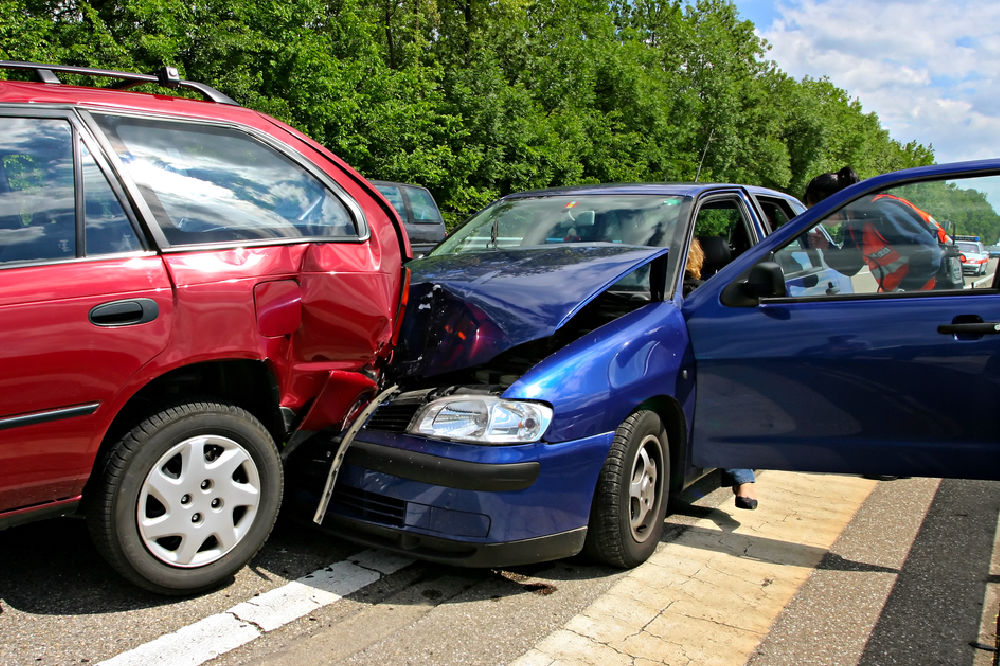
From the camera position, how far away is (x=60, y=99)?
3.08 m

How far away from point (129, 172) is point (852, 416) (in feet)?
9.82

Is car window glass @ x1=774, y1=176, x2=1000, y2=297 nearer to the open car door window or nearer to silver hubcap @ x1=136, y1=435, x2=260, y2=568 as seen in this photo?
the open car door window

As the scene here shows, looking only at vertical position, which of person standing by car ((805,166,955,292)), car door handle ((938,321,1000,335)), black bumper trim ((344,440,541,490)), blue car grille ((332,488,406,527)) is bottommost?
blue car grille ((332,488,406,527))

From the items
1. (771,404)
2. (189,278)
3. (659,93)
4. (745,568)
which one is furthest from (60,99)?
(659,93)

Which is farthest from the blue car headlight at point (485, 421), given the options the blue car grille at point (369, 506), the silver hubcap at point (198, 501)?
the silver hubcap at point (198, 501)

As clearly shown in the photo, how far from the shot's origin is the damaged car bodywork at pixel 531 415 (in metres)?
3.29

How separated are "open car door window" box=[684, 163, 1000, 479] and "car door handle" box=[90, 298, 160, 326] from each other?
2303mm

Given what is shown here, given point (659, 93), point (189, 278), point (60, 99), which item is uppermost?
point (659, 93)

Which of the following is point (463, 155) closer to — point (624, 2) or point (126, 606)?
point (126, 606)

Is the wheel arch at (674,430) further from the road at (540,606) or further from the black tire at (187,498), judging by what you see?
the black tire at (187,498)

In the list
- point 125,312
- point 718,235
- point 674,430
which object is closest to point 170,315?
point 125,312

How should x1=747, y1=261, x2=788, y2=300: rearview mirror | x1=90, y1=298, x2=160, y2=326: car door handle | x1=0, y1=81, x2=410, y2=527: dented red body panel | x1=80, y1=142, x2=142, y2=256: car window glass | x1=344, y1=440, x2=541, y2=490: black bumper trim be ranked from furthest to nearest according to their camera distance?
x1=747, y1=261, x2=788, y2=300: rearview mirror → x1=344, y1=440, x2=541, y2=490: black bumper trim → x1=80, y1=142, x2=142, y2=256: car window glass → x1=90, y1=298, x2=160, y2=326: car door handle → x1=0, y1=81, x2=410, y2=527: dented red body panel

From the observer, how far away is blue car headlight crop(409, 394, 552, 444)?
329 cm

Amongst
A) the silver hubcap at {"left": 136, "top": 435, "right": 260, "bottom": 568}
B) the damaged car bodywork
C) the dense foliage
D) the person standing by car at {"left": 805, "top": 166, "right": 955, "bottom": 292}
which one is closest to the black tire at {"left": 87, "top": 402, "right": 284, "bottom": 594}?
the silver hubcap at {"left": 136, "top": 435, "right": 260, "bottom": 568}
